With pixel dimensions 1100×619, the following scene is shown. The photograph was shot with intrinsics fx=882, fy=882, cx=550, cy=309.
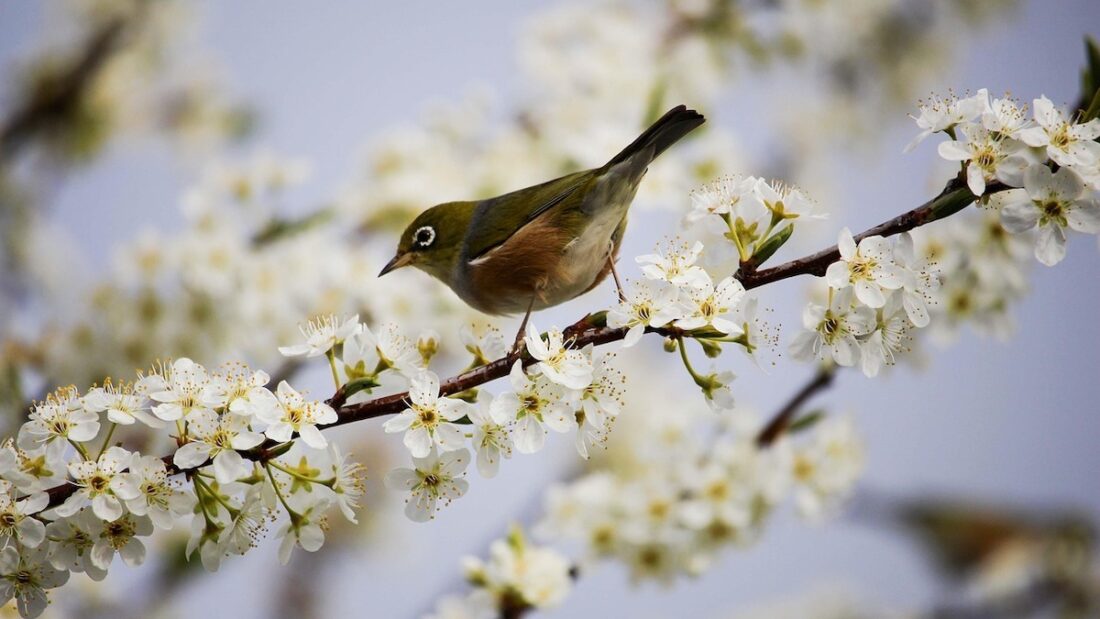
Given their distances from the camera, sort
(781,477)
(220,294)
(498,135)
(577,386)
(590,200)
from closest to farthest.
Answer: (577,386) → (590,200) → (781,477) → (220,294) → (498,135)

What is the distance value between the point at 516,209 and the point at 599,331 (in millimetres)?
527

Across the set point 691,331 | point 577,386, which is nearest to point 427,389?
point 577,386

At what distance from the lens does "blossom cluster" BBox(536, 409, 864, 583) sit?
2.13 meters

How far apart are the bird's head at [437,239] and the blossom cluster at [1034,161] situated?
37.1 inches

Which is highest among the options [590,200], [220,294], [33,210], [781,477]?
[590,200]

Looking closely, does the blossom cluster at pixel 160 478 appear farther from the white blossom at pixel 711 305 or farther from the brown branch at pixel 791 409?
the brown branch at pixel 791 409

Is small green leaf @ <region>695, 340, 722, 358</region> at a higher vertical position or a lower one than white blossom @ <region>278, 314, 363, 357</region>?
higher

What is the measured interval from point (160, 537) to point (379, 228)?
1189 mm

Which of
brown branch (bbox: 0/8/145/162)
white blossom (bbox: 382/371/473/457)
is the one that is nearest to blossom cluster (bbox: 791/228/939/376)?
white blossom (bbox: 382/371/473/457)

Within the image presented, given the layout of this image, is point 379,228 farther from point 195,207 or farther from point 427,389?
point 427,389

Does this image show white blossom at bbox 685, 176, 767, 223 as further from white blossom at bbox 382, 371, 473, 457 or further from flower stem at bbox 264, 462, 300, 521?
flower stem at bbox 264, 462, 300, 521

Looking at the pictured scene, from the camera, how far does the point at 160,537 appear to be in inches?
103

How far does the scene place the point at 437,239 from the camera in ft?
6.11

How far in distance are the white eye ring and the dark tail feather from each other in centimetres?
50
